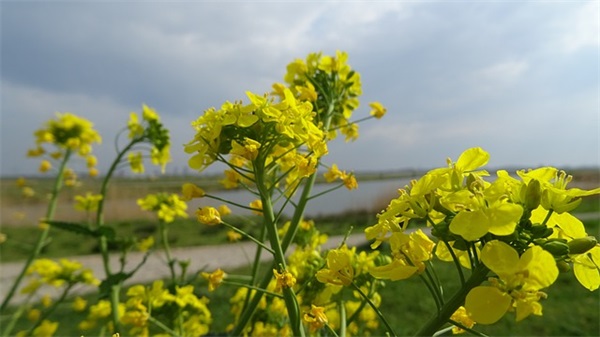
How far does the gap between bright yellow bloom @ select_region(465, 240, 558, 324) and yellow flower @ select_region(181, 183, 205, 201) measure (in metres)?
0.63

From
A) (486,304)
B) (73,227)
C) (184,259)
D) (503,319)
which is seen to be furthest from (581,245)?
(184,259)

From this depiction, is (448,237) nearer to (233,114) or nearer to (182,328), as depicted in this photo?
(233,114)

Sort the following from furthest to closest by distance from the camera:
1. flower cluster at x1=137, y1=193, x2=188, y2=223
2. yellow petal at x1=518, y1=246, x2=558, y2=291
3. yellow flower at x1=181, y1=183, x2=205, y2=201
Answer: flower cluster at x1=137, y1=193, x2=188, y2=223
yellow flower at x1=181, y1=183, x2=205, y2=201
yellow petal at x1=518, y1=246, x2=558, y2=291

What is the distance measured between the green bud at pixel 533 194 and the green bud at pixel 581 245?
0.22 ft

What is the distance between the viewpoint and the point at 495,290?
0.54 meters

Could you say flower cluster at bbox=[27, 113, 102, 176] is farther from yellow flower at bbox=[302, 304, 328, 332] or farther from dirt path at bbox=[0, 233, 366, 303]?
dirt path at bbox=[0, 233, 366, 303]

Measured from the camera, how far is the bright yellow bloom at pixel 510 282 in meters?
0.52

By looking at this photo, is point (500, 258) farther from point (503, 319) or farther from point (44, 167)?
point (503, 319)

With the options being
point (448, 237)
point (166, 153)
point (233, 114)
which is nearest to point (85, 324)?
point (166, 153)

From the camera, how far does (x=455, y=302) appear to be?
1.98 ft

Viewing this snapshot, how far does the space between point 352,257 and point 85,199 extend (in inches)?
71.8

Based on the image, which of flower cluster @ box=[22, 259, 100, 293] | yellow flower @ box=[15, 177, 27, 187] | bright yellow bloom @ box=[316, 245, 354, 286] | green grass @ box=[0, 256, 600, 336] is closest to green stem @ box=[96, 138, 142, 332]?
flower cluster @ box=[22, 259, 100, 293]

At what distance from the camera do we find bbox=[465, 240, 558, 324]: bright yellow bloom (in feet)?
1.72

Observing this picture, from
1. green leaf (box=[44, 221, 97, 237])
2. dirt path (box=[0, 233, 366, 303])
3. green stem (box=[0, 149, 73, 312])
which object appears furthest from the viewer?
dirt path (box=[0, 233, 366, 303])
